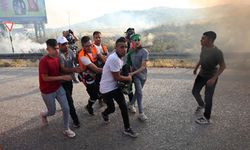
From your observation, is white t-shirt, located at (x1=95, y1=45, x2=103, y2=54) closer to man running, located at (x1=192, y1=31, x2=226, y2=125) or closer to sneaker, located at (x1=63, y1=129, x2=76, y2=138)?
sneaker, located at (x1=63, y1=129, x2=76, y2=138)

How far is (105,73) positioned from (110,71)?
105mm

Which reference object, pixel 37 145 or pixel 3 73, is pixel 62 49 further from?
pixel 3 73

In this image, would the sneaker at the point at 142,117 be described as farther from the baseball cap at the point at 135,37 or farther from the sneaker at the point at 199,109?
the baseball cap at the point at 135,37

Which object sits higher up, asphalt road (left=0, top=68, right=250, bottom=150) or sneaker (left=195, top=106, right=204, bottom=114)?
sneaker (left=195, top=106, right=204, bottom=114)

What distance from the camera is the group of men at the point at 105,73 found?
4246 millimetres

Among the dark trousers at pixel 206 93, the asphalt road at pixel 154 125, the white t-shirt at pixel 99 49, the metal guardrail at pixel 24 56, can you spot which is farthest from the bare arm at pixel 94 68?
the metal guardrail at pixel 24 56

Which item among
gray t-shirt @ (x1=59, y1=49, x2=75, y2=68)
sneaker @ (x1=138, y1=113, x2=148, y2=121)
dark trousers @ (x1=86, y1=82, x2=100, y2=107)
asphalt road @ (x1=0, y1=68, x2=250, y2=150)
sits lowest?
asphalt road @ (x1=0, y1=68, x2=250, y2=150)

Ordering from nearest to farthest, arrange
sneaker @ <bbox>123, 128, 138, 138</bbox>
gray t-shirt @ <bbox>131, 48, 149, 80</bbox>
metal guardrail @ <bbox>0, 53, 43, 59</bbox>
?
sneaker @ <bbox>123, 128, 138, 138</bbox>
gray t-shirt @ <bbox>131, 48, 149, 80</bbox>
metal guardrail @ <bbox>0, 53, 43, 59</bbox>

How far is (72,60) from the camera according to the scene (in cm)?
500

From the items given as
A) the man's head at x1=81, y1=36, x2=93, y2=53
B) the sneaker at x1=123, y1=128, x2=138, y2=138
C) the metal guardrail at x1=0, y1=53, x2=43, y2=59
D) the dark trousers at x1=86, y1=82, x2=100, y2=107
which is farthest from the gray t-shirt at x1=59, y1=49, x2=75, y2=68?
the metal guardrail at x1=0, y1=53, x2=43, y2=59

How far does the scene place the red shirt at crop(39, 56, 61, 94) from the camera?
13.8 ft

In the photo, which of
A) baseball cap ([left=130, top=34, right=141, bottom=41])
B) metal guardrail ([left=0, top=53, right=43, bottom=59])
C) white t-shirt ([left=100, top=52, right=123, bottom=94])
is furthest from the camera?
metal guardrail ([left=0, top=53, right=43, bottom=59])

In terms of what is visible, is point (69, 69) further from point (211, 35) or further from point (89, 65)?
point (211, 35)

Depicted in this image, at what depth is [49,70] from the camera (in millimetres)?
4250
